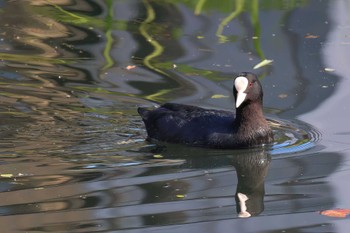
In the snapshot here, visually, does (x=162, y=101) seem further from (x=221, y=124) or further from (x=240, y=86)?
(x=240, y=86)

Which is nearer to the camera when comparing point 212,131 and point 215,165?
point 215,165

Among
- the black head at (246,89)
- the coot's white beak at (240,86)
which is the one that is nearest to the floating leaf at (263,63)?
the black head at (246,89)

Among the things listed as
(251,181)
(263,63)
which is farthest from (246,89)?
(263,63)

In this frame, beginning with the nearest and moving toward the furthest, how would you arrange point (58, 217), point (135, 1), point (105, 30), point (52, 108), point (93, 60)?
point (58, 217)
point (52, 108)
point (93, 60)
point (105, 30)
point (135, 1)

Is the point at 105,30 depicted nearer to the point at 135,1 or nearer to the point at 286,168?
the point at 135,1

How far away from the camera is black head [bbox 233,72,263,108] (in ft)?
32.0

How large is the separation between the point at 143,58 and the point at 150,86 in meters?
1.19

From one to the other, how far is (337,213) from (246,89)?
2.31 metres

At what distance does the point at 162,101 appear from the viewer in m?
11.2

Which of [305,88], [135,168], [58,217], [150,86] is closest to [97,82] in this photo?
[150,86]

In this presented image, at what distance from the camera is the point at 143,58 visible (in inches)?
502

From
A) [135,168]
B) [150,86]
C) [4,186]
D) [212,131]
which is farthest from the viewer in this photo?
[150,86]

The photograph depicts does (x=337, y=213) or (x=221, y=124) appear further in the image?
(x=221, y=124)

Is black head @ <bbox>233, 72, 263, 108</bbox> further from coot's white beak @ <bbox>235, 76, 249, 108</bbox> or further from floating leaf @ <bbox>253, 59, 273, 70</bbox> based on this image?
floating leaf @ <bbox>253, 59, 273, 70</bbox>
